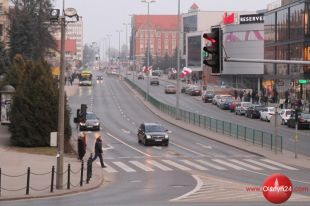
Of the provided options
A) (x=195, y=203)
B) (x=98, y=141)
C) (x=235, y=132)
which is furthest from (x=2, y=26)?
(x=195, y=203)

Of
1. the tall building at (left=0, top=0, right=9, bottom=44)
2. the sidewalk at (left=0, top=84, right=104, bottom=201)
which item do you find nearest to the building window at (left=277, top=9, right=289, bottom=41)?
the tall building at (left=0, top=0, right=9, bottom=44)

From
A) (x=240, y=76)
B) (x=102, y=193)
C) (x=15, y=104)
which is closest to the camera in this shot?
(x=102, y=193)

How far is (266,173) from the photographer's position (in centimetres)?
3262

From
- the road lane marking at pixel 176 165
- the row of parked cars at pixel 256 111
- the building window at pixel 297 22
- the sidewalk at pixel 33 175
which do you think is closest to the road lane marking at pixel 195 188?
the road lane marking at pixel 176 165

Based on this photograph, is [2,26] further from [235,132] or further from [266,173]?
[266,173]

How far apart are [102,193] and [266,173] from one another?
10.2 m

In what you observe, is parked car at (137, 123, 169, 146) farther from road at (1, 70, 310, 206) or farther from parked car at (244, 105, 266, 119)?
parked car at (244, 105, 266, 119)

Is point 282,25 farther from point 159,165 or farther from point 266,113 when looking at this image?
point 159,165

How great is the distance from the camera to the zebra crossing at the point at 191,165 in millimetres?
34272

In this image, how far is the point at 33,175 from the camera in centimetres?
2956

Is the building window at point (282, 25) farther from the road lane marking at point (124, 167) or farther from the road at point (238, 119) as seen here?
the road lane marking at point (124, 167)

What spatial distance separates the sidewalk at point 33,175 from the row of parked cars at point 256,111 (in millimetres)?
22559

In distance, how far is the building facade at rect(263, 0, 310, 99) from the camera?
83.0m

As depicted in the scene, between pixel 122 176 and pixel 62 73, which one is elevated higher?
pixel 62 73
